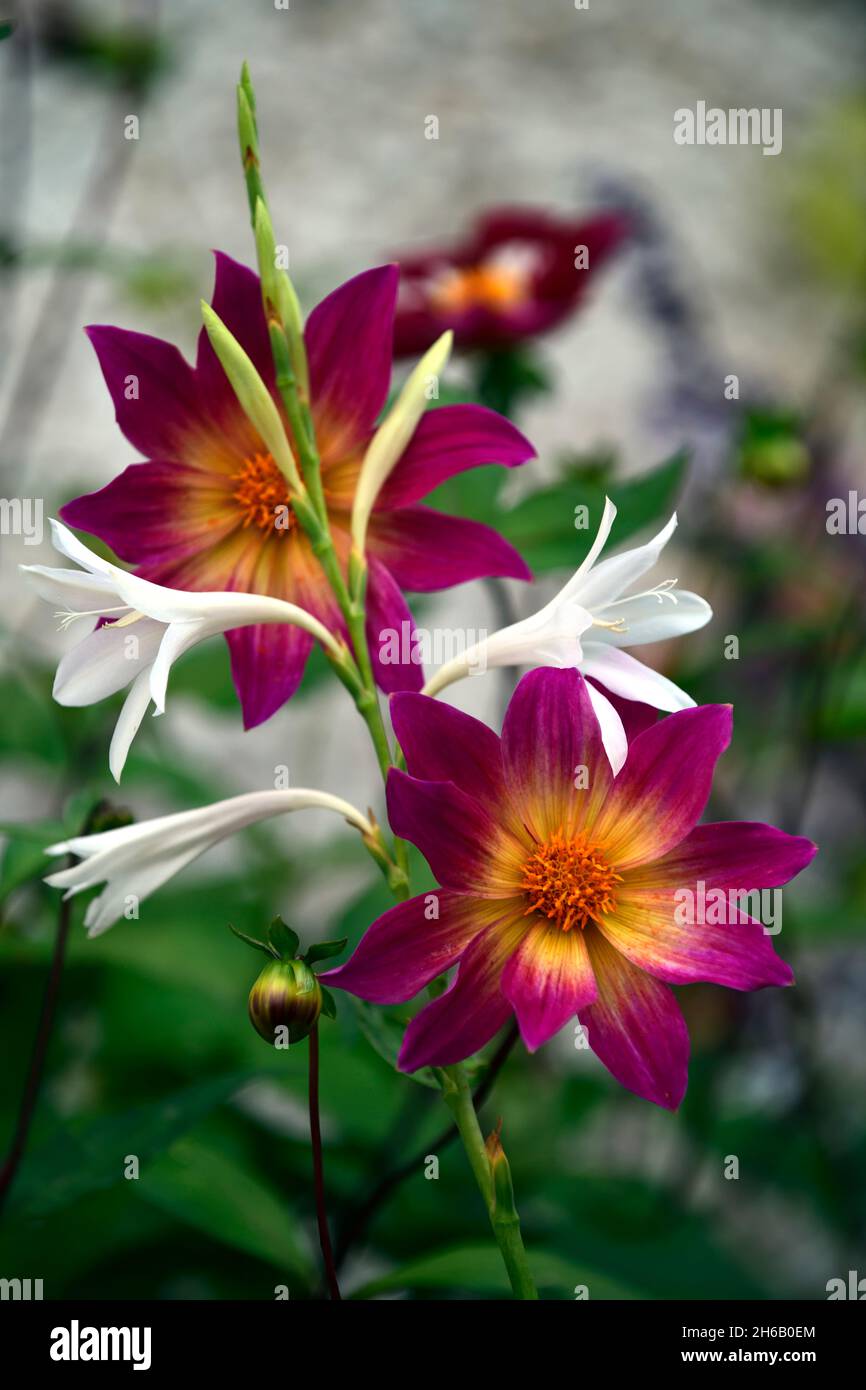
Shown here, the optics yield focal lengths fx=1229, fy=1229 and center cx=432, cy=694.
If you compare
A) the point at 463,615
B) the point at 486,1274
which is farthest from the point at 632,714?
the point at 463,615

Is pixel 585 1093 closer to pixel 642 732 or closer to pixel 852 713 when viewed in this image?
pixel 852 713

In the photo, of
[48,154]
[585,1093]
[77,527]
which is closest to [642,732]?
[77,527]

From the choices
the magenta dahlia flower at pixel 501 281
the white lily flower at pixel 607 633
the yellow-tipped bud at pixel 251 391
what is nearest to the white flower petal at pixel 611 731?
the white lily flower at pixel 607 633

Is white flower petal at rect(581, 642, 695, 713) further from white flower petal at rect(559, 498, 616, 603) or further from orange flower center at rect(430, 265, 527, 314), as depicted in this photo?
orange flower center at rect(430, 265, 527, 314)

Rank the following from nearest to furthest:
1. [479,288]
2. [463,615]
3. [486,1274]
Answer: [486,1274], [479,288], [463,615]

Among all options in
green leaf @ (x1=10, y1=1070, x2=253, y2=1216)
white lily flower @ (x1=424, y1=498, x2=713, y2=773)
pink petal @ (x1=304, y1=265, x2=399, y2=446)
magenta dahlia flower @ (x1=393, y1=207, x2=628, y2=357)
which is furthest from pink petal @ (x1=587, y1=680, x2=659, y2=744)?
magenta dahlia flower @ (x1=393, y1=207, x2=628, y2=357)

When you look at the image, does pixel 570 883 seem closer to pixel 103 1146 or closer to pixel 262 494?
pixel 262 494

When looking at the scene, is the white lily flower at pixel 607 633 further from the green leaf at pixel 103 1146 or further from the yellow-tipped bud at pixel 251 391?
the green leaf at pixel 103 1146
